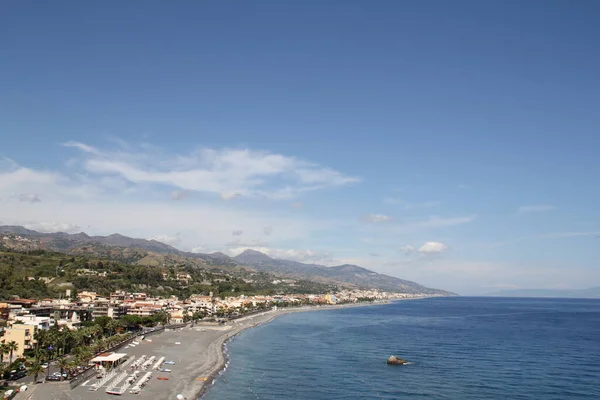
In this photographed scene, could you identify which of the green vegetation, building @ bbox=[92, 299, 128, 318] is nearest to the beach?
building @ bbox=[92, 299, 128, 318]

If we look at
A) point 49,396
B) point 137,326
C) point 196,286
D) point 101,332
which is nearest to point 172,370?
point 49,396

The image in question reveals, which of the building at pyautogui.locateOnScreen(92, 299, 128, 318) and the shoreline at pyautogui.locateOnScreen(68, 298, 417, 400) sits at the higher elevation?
the building at pyautogui.locateOnScreen(92, 299, 128, 318)

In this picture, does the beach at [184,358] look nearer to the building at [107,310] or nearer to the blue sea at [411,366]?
the blue sea at [411,366]

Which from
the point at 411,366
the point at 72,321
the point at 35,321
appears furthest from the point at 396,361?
the point at 72,321

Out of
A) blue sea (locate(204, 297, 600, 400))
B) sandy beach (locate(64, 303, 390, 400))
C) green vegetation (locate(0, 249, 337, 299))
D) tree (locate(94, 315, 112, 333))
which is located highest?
green vegetation (locate(0, 249, 337, 299))

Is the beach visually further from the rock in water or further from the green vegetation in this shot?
the green vegetation

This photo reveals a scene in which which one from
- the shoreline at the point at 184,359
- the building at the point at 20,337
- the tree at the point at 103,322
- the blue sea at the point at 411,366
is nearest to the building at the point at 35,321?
the building at the point at 20,337

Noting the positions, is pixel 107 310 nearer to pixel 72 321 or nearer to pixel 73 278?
pixel 72 321
